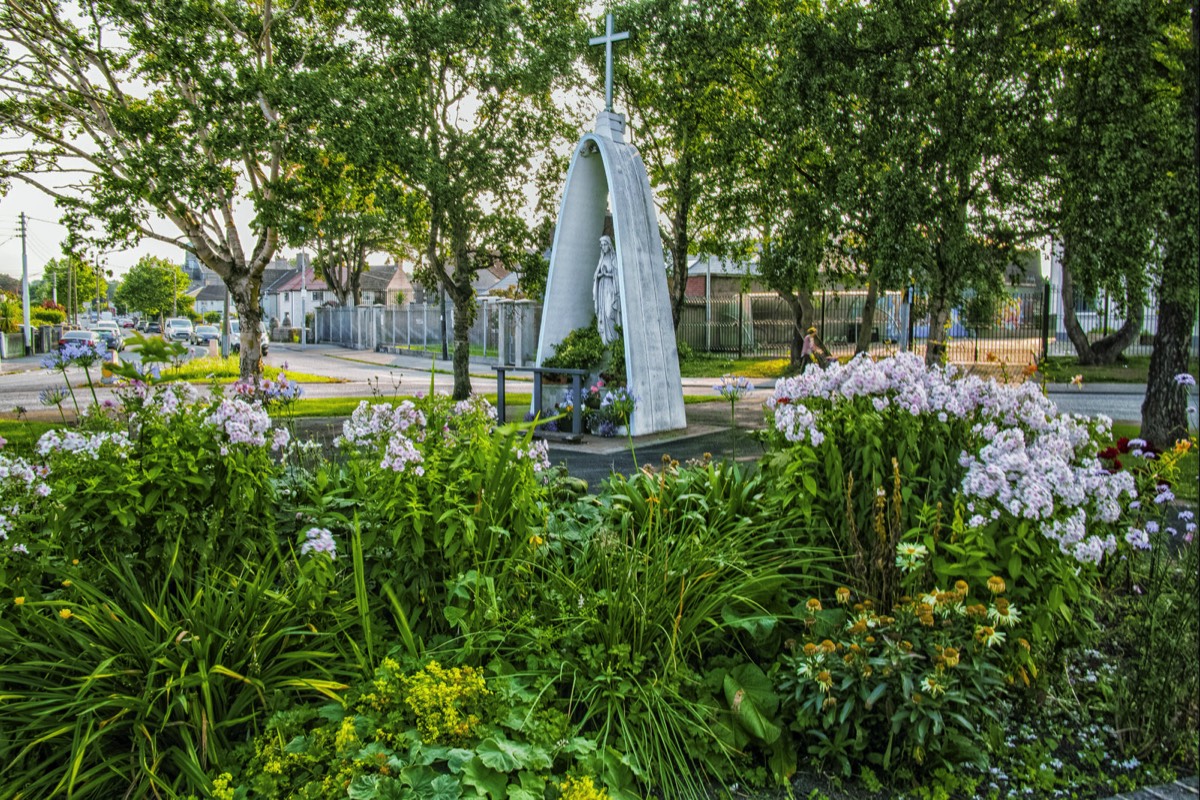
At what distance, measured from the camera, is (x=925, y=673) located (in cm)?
315

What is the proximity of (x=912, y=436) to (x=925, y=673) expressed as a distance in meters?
1.14

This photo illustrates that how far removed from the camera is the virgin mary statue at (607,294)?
41.8ft

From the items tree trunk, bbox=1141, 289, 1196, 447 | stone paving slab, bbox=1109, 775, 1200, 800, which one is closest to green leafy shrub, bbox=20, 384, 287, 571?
stone paving slab, bbox=1109, 775, 1200, 800

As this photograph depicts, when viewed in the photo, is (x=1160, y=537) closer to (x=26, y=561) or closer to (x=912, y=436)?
(x=912, y=436)

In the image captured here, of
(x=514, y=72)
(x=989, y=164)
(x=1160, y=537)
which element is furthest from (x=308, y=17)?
(x=1160, y=537)

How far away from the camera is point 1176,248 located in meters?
8.78

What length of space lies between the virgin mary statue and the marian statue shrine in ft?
0.05

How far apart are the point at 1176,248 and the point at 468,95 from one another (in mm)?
13223

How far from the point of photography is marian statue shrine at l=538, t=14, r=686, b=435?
12.4m

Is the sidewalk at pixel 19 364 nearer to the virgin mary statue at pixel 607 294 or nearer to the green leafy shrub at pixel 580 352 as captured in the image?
the green leafy shrub at pixel 580 352

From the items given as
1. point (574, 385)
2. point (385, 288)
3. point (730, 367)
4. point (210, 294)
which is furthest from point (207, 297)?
point (574, 385)

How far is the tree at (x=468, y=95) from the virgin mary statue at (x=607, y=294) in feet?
14.6

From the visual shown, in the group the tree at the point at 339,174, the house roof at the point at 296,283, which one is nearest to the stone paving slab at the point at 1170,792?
the tree at the point at 339,174

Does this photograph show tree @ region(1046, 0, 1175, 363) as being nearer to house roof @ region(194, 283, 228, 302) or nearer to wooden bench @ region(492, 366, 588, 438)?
wooden bench @ region(492, 366, 588, 438)
